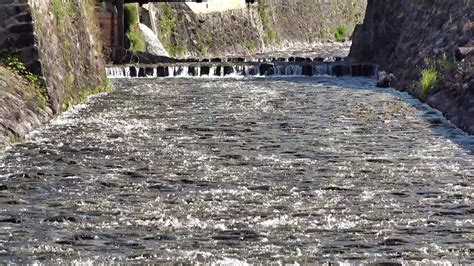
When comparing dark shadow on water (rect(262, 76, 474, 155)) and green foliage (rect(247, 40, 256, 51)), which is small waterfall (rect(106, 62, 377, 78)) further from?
green foliage (rect(247, 40, 256, 51))

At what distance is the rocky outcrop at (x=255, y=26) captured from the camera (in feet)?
188

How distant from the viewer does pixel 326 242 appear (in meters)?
13.7

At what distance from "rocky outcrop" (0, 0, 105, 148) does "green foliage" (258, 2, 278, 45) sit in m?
37.8

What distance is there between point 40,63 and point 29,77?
1.57 feet

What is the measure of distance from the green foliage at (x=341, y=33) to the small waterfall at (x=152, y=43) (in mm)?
32026

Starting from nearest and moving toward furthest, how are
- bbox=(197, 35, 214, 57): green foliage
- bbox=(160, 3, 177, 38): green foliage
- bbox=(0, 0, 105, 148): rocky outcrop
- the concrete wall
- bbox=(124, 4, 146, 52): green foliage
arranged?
bbox=(0, 0, 105, 148): rocky outcrop < bbox=(124, 4, 146, 52): green foliage < bbox=(160, 3, 177, 38): green foliage < bbox=(197, 35, 214, 57): green foliage < the concrete wall

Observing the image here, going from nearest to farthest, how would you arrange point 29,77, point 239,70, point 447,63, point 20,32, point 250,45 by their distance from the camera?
point 29,77, point 20,32, point 447,63, point 239,70, point 250,45

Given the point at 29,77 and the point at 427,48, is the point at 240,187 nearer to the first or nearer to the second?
the point at 29,77

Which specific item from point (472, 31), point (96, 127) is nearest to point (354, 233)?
point (96, 127)

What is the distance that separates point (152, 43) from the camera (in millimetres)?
51875

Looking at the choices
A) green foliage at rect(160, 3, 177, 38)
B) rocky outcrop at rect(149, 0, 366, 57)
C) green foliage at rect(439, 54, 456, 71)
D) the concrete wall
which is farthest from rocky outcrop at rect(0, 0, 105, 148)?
the concrete wall

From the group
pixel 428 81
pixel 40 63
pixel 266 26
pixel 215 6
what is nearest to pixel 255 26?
pixel 266 26

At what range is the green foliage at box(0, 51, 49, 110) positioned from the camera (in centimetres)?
2527

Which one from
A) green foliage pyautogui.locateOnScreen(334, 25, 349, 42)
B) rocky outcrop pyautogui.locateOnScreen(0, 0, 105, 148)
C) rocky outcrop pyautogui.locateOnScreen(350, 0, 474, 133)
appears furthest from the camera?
green foliage pyautogui.locateOnScreen(334, 25, 349, 42)
